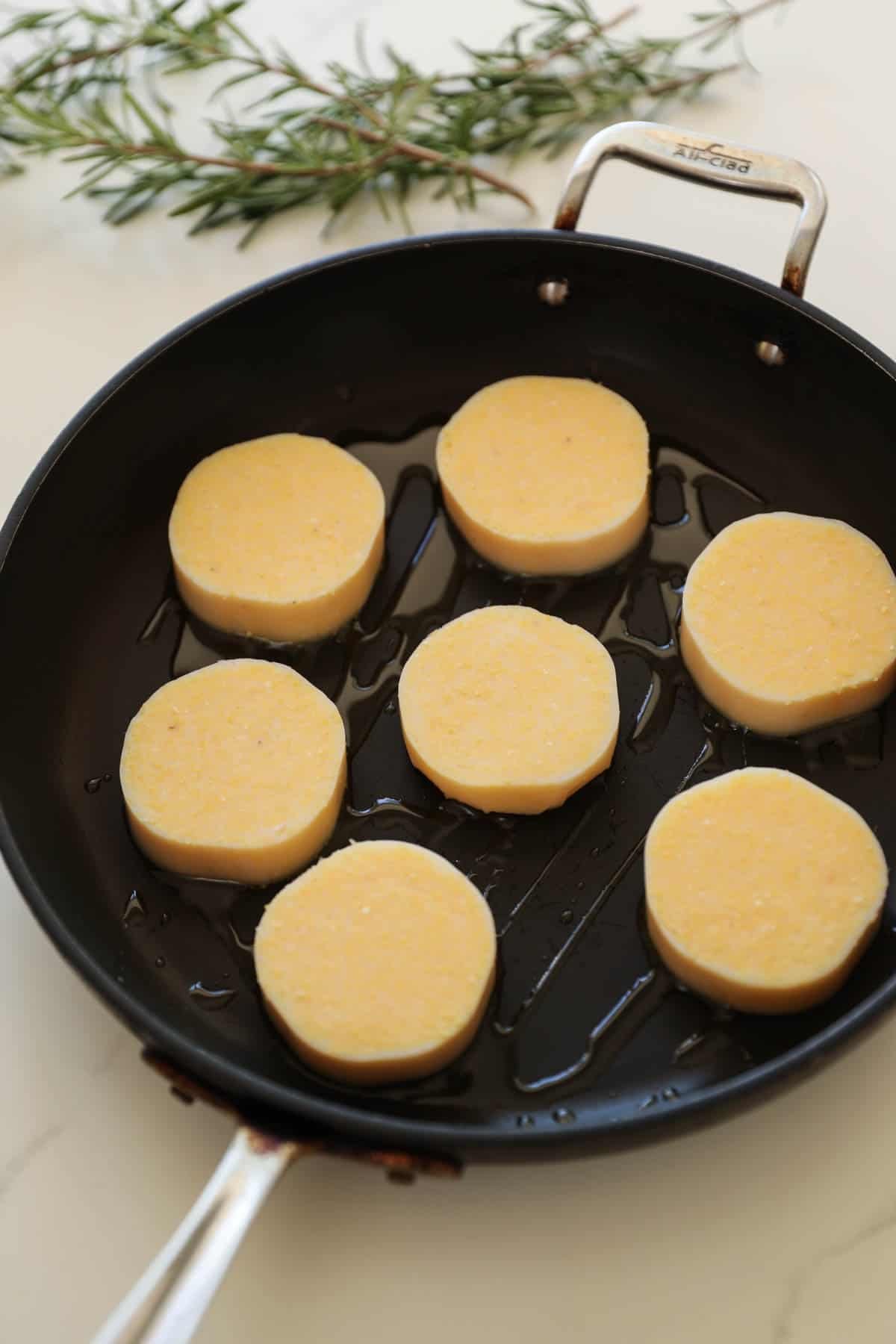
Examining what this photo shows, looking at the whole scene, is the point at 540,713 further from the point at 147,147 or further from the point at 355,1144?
the point at 147,147

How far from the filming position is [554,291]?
1.48 metres

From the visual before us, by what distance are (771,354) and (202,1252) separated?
1053 millimetres

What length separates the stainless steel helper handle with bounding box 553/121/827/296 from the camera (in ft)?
4.19

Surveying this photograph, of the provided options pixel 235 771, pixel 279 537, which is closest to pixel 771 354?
pixel 279 537

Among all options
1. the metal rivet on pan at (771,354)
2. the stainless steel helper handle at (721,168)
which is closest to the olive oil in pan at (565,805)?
the metal rivet on pan at (771,354)

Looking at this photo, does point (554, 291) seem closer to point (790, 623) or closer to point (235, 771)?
point (790, 623)

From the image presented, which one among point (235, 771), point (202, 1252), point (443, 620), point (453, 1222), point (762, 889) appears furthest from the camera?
point (443, 620)

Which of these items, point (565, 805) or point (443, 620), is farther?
point (443, 620)

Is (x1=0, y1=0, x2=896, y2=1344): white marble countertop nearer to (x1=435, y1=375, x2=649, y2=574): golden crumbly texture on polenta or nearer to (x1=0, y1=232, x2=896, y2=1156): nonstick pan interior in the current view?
(x1=0, y1=232, x2=896, y2=1156): nonstick pan interior

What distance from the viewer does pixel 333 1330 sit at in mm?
991

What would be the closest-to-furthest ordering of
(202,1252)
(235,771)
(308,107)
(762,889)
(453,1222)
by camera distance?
(202,1252)
(453,1222)
(762,889)
(235,771)
(308,107)

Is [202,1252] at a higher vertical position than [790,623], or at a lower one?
higher

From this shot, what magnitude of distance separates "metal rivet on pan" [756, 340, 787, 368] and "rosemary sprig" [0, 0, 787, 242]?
1.26 feet

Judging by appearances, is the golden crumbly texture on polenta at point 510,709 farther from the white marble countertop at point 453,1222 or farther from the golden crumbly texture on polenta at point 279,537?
the white marble countertop at point 453,1222
